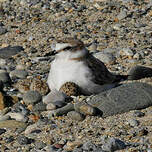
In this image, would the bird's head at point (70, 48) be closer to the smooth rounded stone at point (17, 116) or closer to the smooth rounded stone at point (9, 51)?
the smooth rounded stone at point (17, 116)

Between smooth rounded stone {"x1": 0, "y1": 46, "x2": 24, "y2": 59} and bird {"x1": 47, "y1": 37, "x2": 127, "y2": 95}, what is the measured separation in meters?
2.27

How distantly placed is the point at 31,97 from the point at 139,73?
157 cm

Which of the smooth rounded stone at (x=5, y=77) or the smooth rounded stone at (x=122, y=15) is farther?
the smooth rounded stone at (x=122, y=15)

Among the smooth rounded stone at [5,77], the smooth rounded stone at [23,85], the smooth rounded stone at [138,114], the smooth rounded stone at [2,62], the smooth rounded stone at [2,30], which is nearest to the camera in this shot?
the smooth rounded stone at [138,114]

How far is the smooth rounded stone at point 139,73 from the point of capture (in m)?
7.27

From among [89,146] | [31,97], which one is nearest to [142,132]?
[89,146]

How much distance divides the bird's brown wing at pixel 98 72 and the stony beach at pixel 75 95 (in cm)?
23

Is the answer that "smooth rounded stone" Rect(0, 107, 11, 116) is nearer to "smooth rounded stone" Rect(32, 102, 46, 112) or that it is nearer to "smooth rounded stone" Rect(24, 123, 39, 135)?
"smooth rounded stone" Rect(32, 102, 46, 112)

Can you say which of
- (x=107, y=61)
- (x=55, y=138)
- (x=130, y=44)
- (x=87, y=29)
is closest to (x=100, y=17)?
(x=87, y=29)

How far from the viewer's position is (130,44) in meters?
8.88

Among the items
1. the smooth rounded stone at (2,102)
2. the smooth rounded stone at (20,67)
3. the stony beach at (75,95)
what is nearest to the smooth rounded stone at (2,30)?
the stony beach at (75,95)

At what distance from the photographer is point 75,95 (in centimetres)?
668

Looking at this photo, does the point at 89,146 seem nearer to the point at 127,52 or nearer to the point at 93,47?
the point at 127,52

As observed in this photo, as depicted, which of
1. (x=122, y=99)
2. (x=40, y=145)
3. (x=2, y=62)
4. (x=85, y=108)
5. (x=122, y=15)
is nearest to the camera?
(x=40, y=145)
